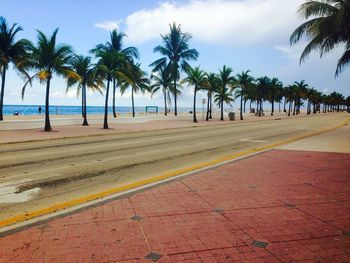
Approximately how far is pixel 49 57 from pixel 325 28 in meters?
19.6

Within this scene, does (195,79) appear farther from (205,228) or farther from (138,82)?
(205,228)

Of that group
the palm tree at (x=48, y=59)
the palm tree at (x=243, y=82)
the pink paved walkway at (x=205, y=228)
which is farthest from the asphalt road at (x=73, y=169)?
the palm tree at (x=243, y=82)

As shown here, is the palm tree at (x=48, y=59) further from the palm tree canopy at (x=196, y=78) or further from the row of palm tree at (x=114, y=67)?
the palm tree canopy at (x=196, y=78)

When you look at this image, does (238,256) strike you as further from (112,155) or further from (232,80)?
(232,80)

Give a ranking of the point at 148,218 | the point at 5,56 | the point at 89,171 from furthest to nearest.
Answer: the point at 5,56 < the point at 89,171 < the point at 148,218

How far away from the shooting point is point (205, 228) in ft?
→ 15.6

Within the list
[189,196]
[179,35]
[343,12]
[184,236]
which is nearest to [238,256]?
[184,236]

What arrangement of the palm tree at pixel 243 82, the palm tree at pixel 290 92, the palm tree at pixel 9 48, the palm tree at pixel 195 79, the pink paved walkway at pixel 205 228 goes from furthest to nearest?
the palm tree at pixel 290 92
the palm tree at pixel 243 82
the palm tree at pixel 195 79
the palm tree at pixel 9 48
the pink paved walkway at pixel 205 228

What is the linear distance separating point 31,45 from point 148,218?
2288 centimetres

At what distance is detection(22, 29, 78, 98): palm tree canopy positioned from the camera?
23.6 m

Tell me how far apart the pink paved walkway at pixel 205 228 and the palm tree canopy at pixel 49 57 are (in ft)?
63.7

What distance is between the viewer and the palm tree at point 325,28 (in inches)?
842

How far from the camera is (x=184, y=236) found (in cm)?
446

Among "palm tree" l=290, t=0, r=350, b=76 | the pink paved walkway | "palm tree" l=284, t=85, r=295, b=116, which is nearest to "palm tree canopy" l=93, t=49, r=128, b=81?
"palm tree" l=290, t=0, r=350, b=76
